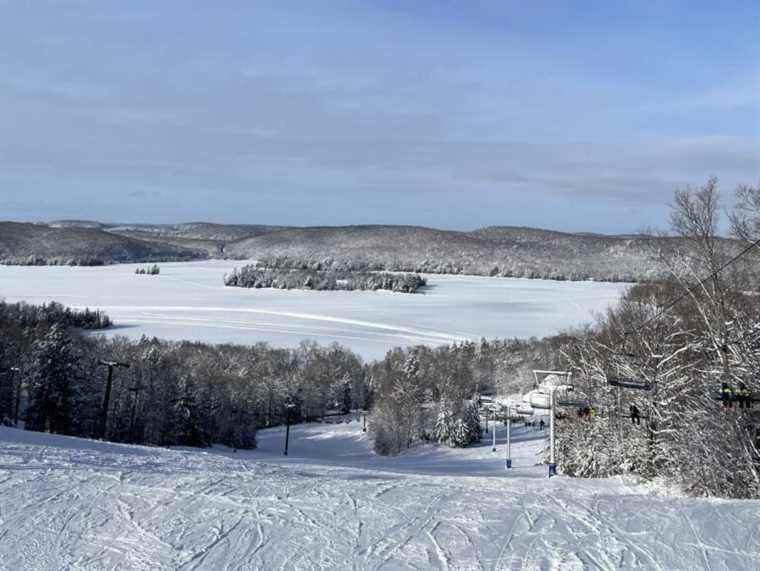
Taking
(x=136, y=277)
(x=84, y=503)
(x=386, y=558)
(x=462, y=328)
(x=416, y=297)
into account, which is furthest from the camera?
(x=136, y=277)

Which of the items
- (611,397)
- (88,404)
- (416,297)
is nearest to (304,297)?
(416,297)

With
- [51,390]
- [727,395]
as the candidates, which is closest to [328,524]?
[727,395]

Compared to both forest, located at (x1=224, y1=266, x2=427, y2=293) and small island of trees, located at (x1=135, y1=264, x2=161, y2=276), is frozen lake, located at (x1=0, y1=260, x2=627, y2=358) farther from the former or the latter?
small island of trees, located at (x1=135, y1=264, x2=161, y2=276)

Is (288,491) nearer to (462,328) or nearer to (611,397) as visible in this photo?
(611,397)

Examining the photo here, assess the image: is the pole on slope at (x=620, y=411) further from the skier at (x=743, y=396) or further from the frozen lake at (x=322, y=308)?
the frozen lake at (x=322, y=308)

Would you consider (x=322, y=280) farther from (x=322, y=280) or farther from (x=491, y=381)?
(x=491, y=381)
